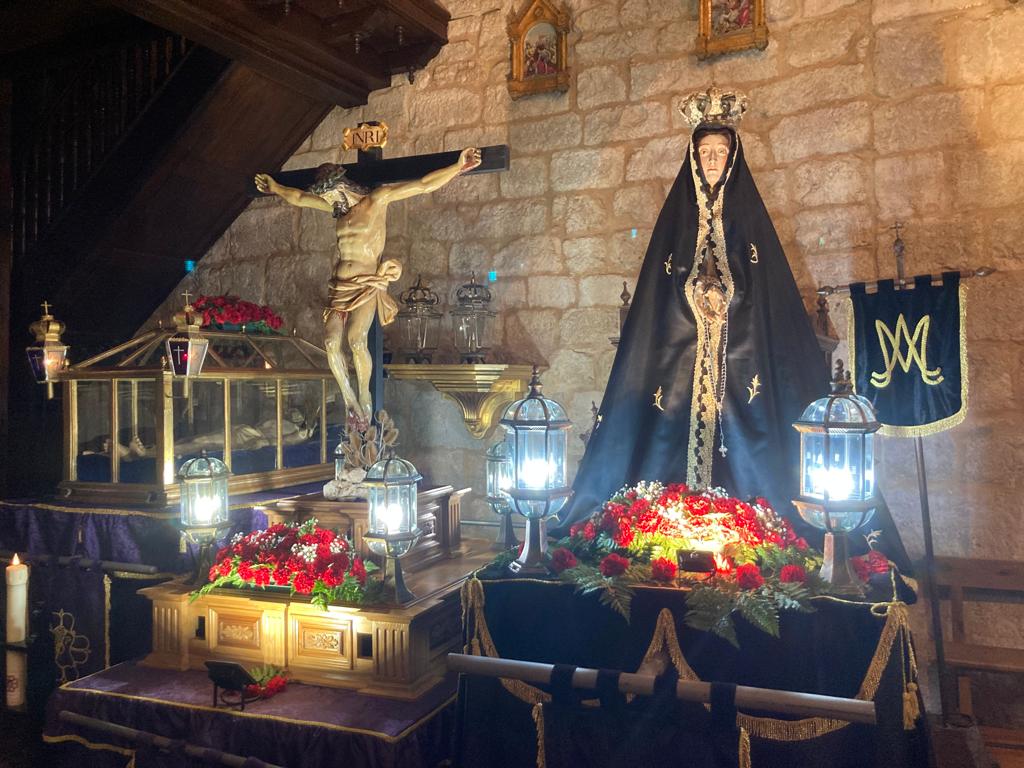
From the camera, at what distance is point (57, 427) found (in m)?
6.25

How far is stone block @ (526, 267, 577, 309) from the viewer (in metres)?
5.75

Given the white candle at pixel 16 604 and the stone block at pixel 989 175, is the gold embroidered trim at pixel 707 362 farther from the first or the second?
the white candle at pixel 16 604

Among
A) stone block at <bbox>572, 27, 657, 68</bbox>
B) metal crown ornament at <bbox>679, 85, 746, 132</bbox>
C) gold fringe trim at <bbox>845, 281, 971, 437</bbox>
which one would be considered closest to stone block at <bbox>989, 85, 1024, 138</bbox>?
gold fringe trim at <bbox>845, 281, 971, 437</bbox>

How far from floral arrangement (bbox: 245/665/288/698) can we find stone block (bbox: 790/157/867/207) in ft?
13.4

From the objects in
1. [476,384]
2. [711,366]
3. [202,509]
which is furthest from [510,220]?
[202,509]

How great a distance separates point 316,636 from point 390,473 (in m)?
0.87

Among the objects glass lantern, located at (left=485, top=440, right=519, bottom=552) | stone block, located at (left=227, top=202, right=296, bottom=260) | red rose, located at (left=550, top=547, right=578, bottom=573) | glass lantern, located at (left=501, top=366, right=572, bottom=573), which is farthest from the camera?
stone block, located at (left=227, top=202, right=296, bottom=260)

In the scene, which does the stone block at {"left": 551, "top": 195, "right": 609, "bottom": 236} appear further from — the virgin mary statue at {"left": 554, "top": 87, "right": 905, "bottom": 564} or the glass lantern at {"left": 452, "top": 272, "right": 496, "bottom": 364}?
the virgin mary statue at {"left": 554, "top": 87, "right": 905, "bottom": 564}

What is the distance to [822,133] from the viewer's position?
5.07 metres

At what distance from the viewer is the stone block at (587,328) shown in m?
5.64

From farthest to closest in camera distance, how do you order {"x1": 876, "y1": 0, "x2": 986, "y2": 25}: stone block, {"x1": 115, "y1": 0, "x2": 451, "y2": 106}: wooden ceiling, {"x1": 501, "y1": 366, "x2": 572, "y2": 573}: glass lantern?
{"x1": 115, "y1": 0, "x2": 451, "y2": 106}: wooden ceiling < {"x1": 876, "y1": 0, "x2": 986, "y2": 25}: stone block < {"x1": 501, "y1": 366, "x2": 572, "y2": 573}: glass lantern

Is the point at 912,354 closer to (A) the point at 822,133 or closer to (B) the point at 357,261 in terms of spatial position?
(A) the point at 822,133

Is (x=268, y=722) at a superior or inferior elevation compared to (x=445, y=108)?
inferior

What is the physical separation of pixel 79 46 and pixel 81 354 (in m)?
2.35
